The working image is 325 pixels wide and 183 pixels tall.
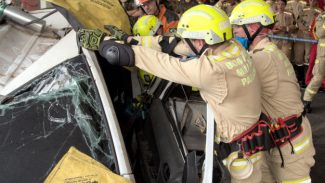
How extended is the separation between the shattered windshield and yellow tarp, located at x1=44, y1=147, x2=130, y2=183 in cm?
5

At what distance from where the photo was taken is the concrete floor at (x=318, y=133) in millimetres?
5051

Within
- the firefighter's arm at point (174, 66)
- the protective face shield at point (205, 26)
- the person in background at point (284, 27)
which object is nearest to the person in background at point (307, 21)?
the person in background at point (284, 27)

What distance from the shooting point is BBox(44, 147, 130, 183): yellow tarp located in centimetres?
231

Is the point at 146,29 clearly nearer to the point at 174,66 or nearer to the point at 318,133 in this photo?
the point at 174,66

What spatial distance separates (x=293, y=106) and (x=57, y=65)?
6.06 ft

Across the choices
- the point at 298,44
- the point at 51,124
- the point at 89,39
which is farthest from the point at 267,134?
the point at 298,44

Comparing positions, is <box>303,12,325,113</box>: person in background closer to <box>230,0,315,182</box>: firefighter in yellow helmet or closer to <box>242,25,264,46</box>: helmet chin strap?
<box>230,0,315,182</box>: firefighter in yellow helmet

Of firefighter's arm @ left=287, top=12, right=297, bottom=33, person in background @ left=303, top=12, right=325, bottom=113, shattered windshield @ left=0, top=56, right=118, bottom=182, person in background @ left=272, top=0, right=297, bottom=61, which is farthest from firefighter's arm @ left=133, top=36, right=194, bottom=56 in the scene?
firefighter's arm @ left=287, top=12, right=297, bottom=33

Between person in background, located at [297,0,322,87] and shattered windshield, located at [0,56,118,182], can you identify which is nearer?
shattered windshield, located at [0,56,118,182]

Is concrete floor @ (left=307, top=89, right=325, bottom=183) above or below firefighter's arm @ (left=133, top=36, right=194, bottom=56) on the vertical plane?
below

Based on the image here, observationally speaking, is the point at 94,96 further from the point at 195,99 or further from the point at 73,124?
the point at 195,99

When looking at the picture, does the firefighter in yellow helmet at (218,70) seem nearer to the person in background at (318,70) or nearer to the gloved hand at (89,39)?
the gloved hand at (89,39)

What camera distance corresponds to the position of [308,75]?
838 centimetres

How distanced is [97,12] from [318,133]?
4106 mm
